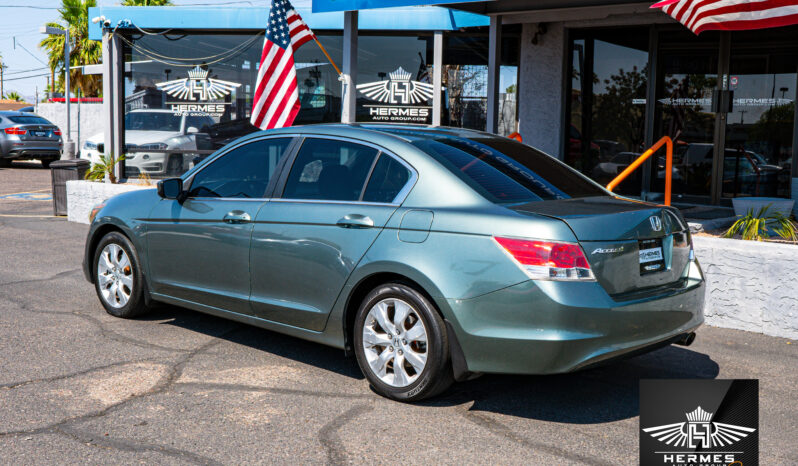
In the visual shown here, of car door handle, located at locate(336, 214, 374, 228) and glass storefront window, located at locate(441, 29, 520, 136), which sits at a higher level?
glass storefront window, located at locate(441, 29, 520, 136)

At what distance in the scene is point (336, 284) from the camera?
15.7 ft

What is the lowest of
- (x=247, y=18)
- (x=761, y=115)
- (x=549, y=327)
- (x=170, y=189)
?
(x=549, y=327)

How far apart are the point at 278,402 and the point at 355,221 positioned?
115cm

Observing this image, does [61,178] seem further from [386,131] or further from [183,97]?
[386,131]

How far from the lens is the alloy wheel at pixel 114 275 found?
6363 millimetres

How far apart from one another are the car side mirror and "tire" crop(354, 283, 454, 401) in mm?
1987

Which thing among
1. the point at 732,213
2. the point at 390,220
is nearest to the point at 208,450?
the point at 390,220

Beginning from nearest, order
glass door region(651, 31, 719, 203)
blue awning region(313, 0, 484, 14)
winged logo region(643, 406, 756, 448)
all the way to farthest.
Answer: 1. winged logo region(643, 406, 756, 448)
2. blue awning region(313, 0, 484, 14)
3. glass door region(651, 31, 719, 203)

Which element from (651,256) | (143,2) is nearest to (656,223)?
(651,256)

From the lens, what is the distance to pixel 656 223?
14.8 ft

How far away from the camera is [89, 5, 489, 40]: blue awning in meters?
14.0

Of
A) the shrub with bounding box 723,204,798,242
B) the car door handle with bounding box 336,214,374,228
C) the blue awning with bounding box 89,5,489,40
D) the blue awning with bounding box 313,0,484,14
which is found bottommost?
the shrub with bounding box 723,204,798,242

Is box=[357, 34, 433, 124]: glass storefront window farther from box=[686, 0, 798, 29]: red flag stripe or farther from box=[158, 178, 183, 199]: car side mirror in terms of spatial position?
box=[158, 178, 183, 199]: car side mirror

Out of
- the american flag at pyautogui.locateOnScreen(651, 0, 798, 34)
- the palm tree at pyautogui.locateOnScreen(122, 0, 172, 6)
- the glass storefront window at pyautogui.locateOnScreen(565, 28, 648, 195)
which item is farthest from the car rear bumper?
the palm tree at pyautogui.locateOnScreen(122, 0, 172, 6)
